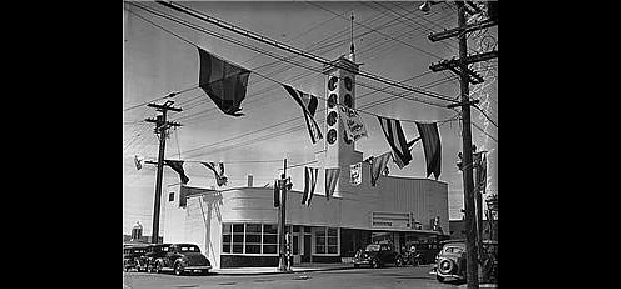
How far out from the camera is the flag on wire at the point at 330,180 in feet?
11.2

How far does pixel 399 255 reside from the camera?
11.3 feet

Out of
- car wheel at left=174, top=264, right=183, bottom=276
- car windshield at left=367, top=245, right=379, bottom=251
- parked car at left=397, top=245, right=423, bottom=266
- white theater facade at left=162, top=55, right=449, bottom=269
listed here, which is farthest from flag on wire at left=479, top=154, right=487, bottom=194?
car wheel at left=174, top=264, right=183, bottom=276

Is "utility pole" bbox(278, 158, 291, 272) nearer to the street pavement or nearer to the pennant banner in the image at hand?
the street pavement

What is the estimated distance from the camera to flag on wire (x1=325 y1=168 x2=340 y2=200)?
343 cm

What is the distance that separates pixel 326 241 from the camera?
3400mm

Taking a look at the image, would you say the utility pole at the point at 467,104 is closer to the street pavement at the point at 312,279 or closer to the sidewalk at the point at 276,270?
the street pavement at the point at 312,279

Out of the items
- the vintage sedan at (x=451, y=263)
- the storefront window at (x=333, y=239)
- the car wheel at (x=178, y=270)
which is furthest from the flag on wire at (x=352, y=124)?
the car wheel at (x=178, y=270)

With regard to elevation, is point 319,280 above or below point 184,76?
below

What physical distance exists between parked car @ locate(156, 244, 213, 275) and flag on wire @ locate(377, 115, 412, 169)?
1.10 meters

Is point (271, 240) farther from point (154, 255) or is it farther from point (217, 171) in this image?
point (154, 255)
